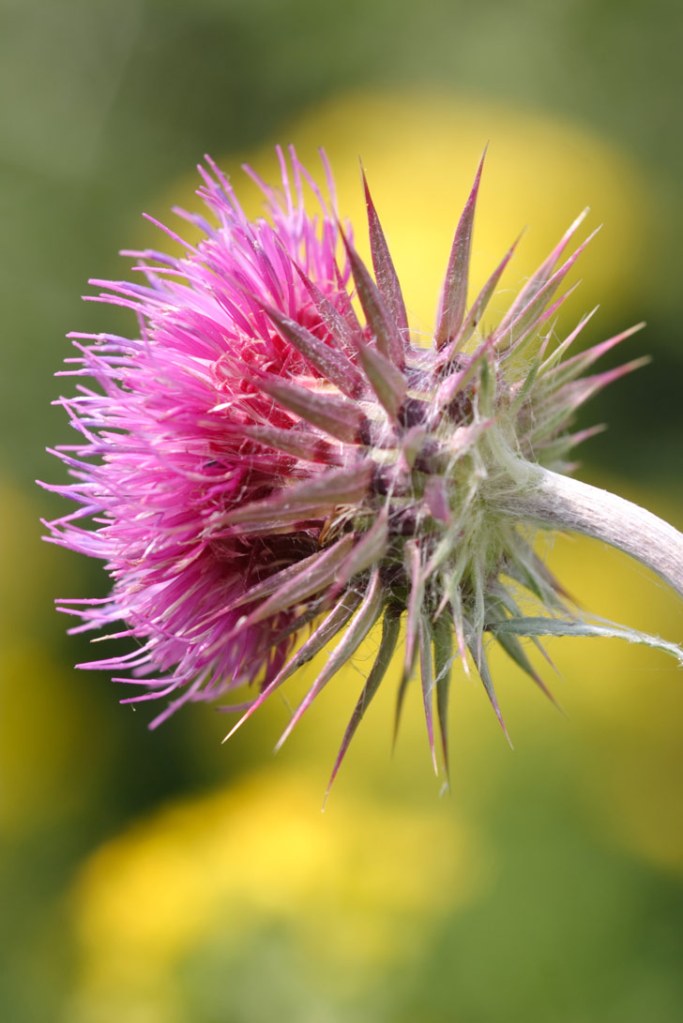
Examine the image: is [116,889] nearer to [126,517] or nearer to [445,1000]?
[445,1000]

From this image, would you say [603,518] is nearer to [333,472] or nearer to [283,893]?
[333,472]

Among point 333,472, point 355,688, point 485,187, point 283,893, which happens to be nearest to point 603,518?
point 333,472

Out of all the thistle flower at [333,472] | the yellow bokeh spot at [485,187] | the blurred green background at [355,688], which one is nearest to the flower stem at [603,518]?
the thistle flower at [333,472]

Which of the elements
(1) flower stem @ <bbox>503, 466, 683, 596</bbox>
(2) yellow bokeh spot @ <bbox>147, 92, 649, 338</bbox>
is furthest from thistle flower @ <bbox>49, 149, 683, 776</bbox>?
(2) yellow bokeh spot @ <bbox>147, 92, 649, 338</bbox>

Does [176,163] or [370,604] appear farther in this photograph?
[176,163]

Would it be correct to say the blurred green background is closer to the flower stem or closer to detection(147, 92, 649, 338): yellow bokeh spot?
detection(147, 92, 649, 338): yellow bokeh spot

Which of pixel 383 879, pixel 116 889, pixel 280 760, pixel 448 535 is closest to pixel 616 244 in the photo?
pixel 280 760

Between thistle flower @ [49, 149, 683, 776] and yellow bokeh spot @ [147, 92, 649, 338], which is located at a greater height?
Result: yellow bokeh spot @ [147, 92, 649, 338]
